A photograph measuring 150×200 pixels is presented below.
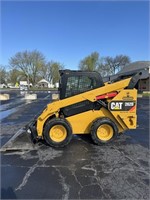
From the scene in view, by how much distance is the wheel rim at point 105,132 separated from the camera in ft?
21.9

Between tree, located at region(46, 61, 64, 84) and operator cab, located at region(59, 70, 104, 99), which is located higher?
tree, located at region(46, 61, 64, 84)

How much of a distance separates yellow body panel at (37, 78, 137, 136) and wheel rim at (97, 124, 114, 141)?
359 millimetres

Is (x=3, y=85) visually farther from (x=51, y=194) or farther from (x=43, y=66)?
(x=51, y=194)

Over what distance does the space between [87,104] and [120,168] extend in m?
2.56

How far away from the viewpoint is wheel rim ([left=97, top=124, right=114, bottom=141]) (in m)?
6.68

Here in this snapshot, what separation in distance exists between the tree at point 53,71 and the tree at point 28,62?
8106 millimetres

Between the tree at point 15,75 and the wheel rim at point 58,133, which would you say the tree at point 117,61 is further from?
the wheel rim at point 58,133

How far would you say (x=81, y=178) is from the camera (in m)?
4.39

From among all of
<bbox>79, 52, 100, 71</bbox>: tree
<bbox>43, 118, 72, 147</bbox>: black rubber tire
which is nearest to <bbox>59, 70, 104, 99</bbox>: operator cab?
<bbox>43, 118, 72, 147</bbox>: black rubber tire

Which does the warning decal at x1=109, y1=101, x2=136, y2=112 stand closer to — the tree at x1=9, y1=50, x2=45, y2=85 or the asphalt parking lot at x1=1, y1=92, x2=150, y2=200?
the asphalt parking lot at x1=1, y1=92, x2=150, y2=200

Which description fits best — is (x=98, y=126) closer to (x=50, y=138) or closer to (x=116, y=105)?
(x=116, y=105)

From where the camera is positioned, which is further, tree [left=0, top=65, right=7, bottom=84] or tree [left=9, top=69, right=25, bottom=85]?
tree [left=0, top=65, right=7, bottom=84]

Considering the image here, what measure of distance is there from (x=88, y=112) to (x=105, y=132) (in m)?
0.88

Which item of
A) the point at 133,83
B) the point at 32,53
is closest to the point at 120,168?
the point at 133,83
